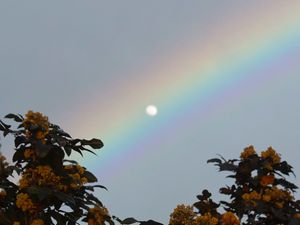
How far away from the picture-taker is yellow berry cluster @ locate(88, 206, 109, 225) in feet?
11.8

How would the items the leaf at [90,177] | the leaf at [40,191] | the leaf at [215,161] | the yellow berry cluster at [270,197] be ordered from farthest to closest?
the leaf at [215,161], the yellow berry cluster at [270,197], the leaf at [90,177], the leaf at [40,191]

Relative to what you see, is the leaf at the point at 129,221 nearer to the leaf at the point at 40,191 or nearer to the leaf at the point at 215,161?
the leaf at the point at 40,191

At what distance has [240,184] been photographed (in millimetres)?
4641

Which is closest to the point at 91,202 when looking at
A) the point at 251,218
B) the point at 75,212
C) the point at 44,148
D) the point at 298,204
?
the point at 75,212

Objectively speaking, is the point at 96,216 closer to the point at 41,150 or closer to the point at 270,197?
the point at 41,150

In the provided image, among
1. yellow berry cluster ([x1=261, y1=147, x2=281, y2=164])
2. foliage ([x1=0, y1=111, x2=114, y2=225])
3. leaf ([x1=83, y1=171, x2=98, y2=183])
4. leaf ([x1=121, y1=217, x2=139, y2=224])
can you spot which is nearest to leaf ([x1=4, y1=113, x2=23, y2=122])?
foliage ([x1=0, y1=111, x2=114, y2=225])

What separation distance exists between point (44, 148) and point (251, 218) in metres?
2.00

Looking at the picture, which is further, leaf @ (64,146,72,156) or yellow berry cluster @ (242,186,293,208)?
yellow berry cluster @ (242,186,293,208)

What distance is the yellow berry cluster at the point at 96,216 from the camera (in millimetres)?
3586

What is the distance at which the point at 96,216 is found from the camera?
11.8ft

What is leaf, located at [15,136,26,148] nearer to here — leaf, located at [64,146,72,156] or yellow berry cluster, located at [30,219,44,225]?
leaf, located at [64,146,72,156]

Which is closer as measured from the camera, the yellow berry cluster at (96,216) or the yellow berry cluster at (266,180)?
the yellow berry cluster at (96,216)

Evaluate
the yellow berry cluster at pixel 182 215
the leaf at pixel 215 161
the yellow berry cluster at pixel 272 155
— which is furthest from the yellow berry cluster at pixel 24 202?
the yellow berry cluster at pixel 272 155

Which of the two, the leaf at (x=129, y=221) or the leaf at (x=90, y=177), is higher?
the leaf at (x=90, y=177)
